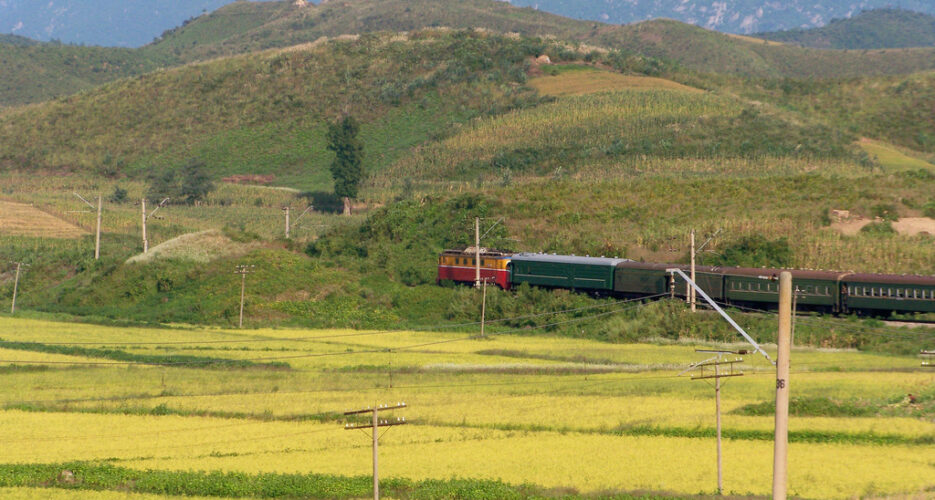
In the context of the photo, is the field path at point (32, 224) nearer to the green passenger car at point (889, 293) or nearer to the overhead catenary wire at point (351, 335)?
the overhead catenary wire at point (351, 335)

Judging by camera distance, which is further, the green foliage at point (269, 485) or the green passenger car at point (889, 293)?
the green passenger car at point (889, 293)

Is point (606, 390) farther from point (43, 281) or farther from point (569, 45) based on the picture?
point (569, 45)

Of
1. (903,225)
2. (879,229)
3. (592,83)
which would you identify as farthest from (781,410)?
(592,83)

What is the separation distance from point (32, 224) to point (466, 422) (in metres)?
77.3

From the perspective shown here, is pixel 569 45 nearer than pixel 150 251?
No

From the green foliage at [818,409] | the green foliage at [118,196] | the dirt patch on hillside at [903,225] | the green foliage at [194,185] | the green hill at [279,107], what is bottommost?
the green foliage at [818,409]

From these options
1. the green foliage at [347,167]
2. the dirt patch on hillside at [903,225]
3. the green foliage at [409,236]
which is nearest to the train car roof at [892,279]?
the dirt patch on hillside at [903,225]

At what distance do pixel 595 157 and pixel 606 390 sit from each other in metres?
73.3

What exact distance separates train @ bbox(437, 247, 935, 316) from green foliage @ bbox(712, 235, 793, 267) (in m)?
4.85

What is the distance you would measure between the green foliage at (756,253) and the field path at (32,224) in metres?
61.0

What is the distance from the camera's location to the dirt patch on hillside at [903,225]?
78.7 metres

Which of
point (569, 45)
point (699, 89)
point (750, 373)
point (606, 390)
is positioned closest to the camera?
point (606, 390)

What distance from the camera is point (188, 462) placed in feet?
117

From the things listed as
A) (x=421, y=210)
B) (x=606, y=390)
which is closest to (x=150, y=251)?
(x=421, y=210)
